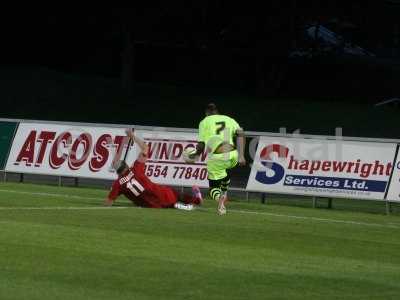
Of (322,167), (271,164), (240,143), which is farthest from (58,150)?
(240,143)

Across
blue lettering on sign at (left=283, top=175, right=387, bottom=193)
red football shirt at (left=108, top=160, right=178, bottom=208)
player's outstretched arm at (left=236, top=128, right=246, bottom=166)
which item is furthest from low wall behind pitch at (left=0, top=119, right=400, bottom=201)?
red football shirt at (left=108, top=160, right=178, bottom=208)

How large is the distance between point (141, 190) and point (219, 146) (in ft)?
5.13

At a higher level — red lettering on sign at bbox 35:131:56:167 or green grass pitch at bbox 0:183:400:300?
red lettering on sign at bbox 35:131:56:167

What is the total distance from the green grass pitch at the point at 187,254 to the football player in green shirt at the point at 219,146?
553mm

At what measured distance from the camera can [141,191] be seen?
74.0ft

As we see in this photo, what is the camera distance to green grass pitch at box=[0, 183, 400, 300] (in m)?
12.7

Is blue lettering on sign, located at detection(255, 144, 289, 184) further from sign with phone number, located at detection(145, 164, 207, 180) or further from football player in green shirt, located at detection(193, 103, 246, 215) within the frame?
football player in green shirt, located at detection(193, 103, 246, 215)

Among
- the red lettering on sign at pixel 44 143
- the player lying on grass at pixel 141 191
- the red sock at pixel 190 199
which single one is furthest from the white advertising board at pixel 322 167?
the red lettering on sign at pixel 44 143

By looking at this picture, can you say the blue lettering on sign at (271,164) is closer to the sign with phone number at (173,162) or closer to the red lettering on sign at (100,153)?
the sign with phone number at (173,162)

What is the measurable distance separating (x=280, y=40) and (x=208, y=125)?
1080 inches

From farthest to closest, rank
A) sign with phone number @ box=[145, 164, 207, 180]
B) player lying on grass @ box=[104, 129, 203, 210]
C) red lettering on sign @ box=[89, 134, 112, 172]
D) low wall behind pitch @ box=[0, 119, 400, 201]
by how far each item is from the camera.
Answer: red lettering on sign @ box=[89, 134, 112, 172], sign with phone number @ box=[145, 164, 207, 180], low wall behind pitch @ box=[0, 119, 400, 201], player lying on grass @ box=[104, 129, 203, 210]

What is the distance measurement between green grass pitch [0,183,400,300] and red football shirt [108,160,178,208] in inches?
12.5

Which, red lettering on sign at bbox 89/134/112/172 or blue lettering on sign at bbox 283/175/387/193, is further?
red lettering on sign at bbox 89/134/112/172

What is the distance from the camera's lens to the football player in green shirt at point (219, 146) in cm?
2255
